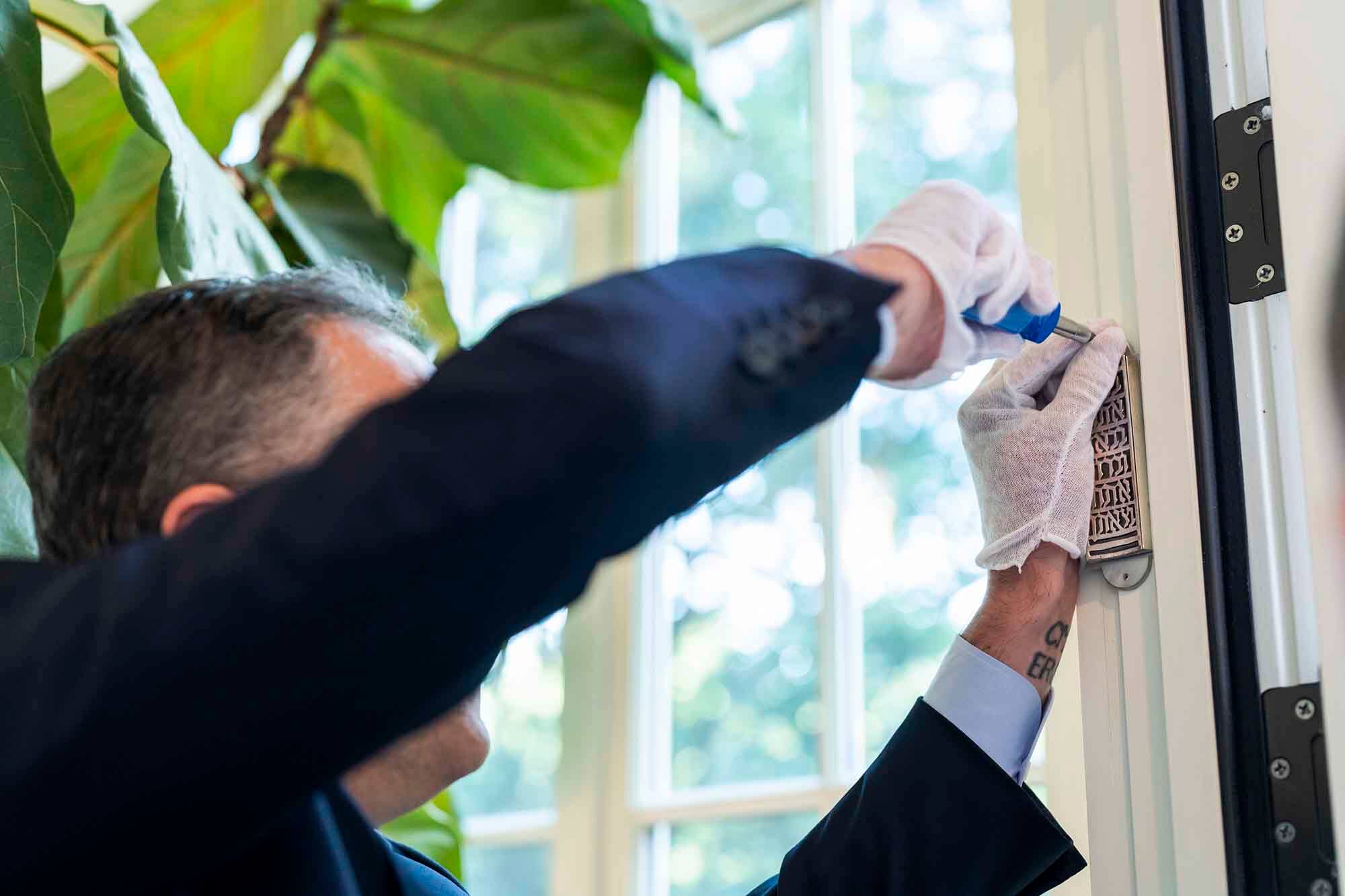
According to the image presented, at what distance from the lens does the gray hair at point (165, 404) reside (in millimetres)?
754

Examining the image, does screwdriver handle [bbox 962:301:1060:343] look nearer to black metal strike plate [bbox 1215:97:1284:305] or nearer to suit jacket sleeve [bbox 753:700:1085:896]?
black metal strike plate [bbox 1215:97:1284:305]

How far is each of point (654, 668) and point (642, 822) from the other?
21cm

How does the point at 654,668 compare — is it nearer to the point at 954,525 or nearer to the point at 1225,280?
the point at 954,525

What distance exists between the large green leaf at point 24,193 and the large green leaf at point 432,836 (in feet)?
2.40

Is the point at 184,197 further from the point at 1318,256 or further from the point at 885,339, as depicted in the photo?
the point at 1318,256

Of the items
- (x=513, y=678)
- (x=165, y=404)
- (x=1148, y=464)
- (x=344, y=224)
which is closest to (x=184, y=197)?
(x=165, y=404)

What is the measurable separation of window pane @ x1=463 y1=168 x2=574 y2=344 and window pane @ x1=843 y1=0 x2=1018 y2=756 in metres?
0.63

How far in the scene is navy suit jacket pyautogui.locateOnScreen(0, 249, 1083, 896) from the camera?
54 centimetres

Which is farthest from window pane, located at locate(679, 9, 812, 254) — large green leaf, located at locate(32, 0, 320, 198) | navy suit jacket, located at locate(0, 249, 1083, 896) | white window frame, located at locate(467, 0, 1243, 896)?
navy suit jacket, located at locate(0, 249, 1083, 896)

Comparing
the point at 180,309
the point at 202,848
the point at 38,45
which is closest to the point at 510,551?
the point at 202,848

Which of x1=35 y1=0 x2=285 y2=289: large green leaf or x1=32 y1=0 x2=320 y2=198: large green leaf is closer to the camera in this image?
x1=35 y1=0 x2=285 y2=289: large green leaf

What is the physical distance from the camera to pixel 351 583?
21.2 inches

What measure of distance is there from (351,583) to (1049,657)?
530mm

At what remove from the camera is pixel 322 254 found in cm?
153
